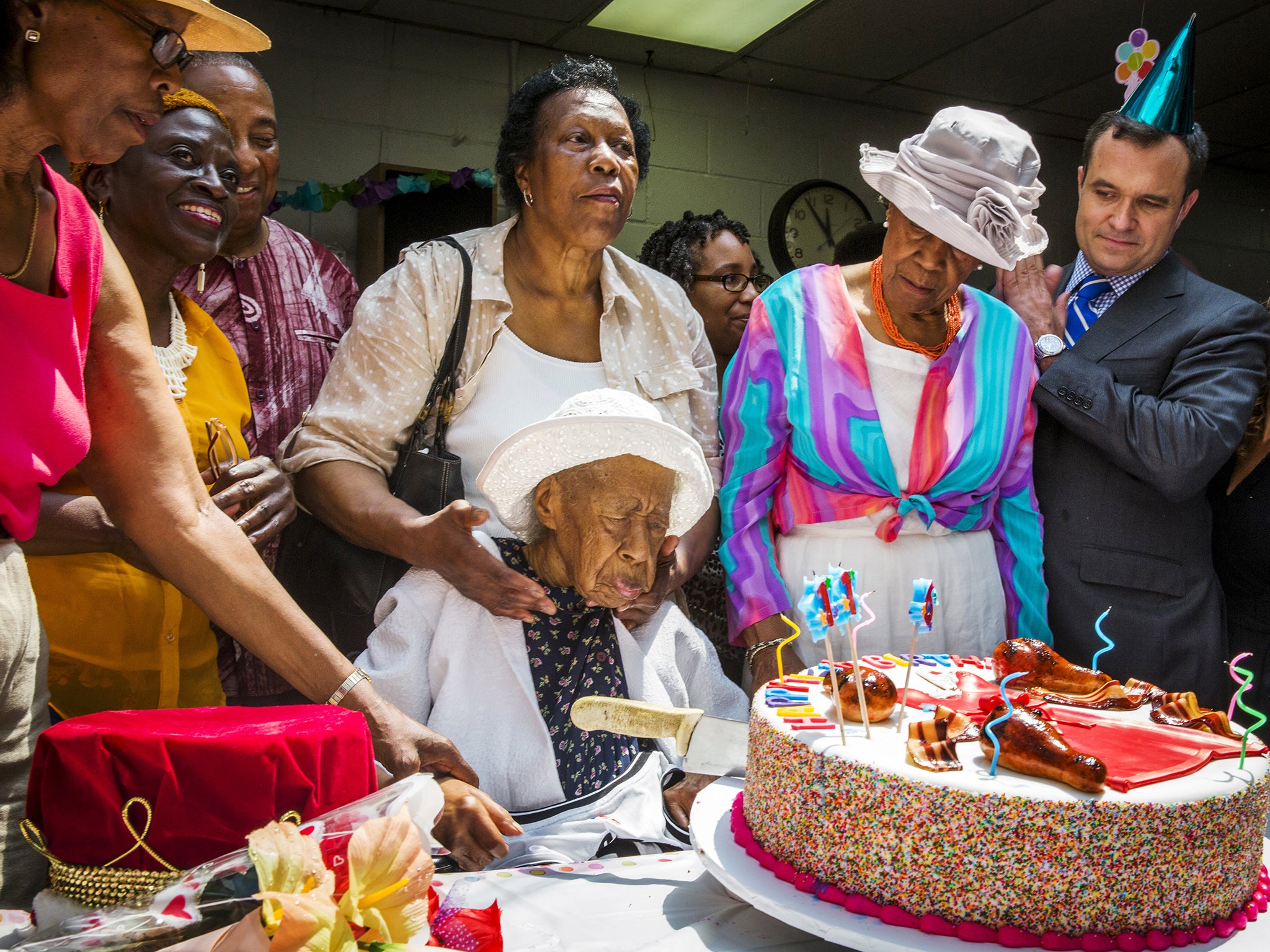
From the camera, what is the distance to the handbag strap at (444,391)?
2.47 metres

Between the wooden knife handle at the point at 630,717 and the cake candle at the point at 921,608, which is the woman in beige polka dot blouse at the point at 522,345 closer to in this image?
the wooden knife handle at the point at 630,717

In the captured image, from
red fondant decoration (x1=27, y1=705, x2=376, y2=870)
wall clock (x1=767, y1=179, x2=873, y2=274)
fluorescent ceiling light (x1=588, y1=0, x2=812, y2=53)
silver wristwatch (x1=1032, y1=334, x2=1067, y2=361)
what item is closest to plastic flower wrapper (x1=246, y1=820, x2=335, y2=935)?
red fondant decoration (x1=27, y1=705, x2=376, y2=870)

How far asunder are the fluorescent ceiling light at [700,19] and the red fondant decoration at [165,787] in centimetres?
499

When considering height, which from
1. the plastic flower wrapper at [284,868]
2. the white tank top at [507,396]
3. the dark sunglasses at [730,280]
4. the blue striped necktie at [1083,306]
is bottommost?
the plastic flower wrapper at [284,868]

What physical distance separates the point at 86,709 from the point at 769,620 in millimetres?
1455

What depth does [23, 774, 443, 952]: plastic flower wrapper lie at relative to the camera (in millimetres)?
1034

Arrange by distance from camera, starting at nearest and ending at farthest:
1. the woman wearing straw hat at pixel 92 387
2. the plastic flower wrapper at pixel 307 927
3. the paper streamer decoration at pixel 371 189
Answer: the plastic flower wrapper at pixel 307 927 → the woman wearing straw hat at pixel 92 387 → the paper streamer decoration at pixel 371 189

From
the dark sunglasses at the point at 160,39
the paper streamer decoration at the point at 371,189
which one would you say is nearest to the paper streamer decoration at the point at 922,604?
the dark sunglasses at the point at 160,39

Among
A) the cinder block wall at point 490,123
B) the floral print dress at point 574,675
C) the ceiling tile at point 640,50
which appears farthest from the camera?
the ceiling tile at point 640,50

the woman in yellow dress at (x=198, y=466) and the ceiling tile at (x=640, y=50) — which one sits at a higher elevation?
the ceiling tile at (x=640, y=50)

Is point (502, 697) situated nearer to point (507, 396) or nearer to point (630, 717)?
point (630, 717)

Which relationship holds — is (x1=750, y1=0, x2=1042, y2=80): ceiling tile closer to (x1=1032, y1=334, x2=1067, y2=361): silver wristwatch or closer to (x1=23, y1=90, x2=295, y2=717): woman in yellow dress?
(x1=1032, y1=334, x2=1067, y2=361): silver wristwatch

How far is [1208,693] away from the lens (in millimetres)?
2580

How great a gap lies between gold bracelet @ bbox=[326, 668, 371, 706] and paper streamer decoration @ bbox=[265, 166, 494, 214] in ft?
13.1
